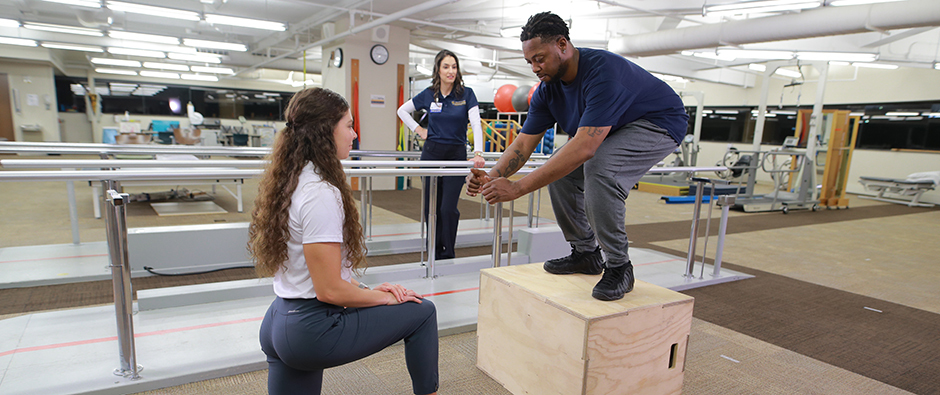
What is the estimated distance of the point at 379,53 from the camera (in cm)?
818

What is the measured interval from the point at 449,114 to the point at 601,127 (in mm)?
1849

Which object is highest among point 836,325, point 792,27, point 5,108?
point 792,27

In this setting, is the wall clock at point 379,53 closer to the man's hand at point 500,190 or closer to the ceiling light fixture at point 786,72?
the man's hand at point 500,190

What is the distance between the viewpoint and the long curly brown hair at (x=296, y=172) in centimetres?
126

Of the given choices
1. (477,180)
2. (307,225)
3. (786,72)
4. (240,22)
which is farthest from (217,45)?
(786,72)

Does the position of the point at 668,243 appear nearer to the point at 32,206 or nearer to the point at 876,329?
the point at 876,329

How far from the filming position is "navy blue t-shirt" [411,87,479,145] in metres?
3.31

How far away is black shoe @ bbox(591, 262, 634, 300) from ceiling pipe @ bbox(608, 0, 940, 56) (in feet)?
19.5

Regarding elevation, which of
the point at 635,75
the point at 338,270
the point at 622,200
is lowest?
the point at 338,270

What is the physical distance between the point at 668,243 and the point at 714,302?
210cm

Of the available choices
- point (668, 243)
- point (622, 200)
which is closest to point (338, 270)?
point (622, 200)

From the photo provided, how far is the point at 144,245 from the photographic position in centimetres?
321

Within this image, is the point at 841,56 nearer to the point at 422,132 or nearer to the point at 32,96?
the point at 422,132

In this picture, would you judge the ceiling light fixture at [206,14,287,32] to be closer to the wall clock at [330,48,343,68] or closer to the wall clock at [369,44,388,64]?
the wall clock at [330,48,343,68]
